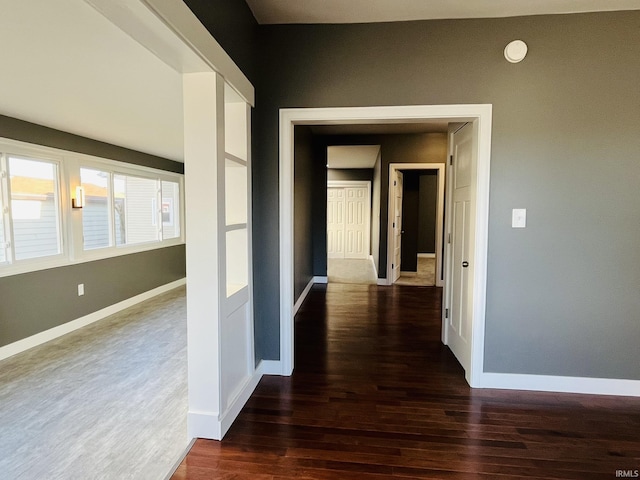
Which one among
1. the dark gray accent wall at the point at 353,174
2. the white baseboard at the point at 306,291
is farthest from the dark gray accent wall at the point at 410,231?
the white baseboard at the point at 306,291

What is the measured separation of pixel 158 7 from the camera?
3.92ft

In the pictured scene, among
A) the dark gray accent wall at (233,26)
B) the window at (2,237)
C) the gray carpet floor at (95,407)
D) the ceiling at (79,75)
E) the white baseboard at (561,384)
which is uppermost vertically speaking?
the dark gray accent wall at (233,26)

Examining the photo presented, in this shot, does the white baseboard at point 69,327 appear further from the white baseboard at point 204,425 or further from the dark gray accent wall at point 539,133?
the dark gray accent wall at point 539,133

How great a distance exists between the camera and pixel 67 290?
3.85 meters

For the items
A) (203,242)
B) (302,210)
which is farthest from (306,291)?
(203,242)

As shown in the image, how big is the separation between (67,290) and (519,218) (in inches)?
181

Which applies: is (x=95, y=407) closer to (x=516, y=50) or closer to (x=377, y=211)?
(x=516, y=50)

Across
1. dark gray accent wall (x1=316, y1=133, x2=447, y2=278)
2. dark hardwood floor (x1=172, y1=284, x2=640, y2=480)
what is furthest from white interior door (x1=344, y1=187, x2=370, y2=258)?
dark hardwood floor (x1=172, y1=284, x2=640, y2=480)

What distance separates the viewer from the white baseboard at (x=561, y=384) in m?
2.40

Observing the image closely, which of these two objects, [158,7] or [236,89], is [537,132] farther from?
[158,7]

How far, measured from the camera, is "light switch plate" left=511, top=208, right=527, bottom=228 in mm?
2395

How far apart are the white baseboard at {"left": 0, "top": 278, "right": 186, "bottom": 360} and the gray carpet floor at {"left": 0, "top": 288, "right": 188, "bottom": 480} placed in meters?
0.08

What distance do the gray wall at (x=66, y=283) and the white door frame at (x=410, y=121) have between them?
2.70 meters

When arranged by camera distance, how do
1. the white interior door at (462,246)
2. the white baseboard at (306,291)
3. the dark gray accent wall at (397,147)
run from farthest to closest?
the dark gray accent wall at (397,147) < the white baseboard at (306,291) < the white interior door at (462,246)
